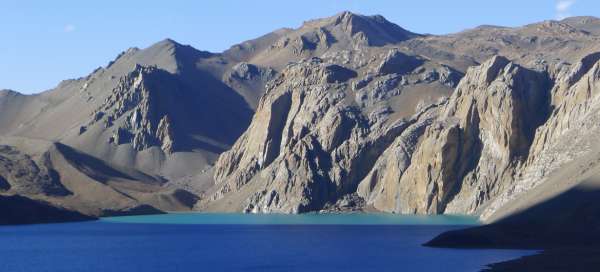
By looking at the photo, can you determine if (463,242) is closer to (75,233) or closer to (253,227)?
(253,227)

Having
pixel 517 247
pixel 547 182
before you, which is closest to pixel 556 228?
pixel 517 247

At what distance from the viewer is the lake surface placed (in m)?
115

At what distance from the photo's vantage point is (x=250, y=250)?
139250 millimetres

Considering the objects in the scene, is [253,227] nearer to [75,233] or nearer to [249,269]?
[75,233]

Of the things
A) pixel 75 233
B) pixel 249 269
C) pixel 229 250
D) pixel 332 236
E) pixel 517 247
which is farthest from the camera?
pixel 75 233

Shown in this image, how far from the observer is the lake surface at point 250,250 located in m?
115

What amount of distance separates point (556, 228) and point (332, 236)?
131 feet

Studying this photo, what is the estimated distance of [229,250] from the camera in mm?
140625

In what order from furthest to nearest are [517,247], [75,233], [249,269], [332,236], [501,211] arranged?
1. [75,233]
2. [501,211]
3. [332,236]
4. [517,247]
5. [249,269]

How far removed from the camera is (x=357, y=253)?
129375 millimetres

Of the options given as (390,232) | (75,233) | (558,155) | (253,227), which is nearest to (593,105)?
(558,155)

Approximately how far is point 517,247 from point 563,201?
803 inches

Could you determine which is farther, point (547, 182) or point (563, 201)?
point (547, 182)

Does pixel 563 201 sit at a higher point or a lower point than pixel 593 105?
lower
